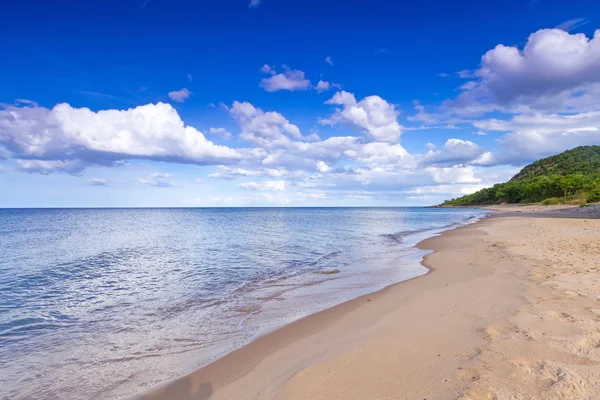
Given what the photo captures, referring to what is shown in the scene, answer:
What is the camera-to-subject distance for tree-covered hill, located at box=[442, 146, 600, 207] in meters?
72.4

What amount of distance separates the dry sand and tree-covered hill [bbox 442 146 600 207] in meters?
60.9

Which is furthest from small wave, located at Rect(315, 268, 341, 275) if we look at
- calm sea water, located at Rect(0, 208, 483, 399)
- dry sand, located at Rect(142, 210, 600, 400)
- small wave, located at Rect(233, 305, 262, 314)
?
small wave, located at Rect(233, 305, 262, 314)

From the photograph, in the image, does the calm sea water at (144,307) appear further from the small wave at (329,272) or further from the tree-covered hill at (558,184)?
the tree-covered hill at (558,184)

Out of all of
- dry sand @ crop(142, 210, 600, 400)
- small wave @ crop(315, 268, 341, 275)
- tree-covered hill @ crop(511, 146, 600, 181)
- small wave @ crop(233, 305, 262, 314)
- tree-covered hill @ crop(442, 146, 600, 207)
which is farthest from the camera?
tree-covered hill @ crop(511, 146, 600, 181)

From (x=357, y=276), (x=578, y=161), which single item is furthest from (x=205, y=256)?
(x=578, y=161)

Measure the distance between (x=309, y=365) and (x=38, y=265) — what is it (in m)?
19.1

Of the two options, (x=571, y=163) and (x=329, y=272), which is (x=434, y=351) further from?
(x=571, y=163)

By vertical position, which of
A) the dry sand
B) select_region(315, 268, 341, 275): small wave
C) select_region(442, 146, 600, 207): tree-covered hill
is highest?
select_region(442, 146, 600, 207): tree-covered hill

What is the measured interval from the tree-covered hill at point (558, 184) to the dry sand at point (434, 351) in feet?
200

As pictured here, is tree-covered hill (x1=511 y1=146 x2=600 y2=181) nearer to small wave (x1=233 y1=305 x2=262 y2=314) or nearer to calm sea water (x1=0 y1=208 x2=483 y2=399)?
calm sea water (x1=0 y1=208 x2=483 y2=399)

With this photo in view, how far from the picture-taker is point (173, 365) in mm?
6336

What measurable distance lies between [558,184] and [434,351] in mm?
99485

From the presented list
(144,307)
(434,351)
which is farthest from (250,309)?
(434,351)

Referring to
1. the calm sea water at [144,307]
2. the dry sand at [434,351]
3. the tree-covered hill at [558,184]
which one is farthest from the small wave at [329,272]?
the tree-covered hill at [558,184]
